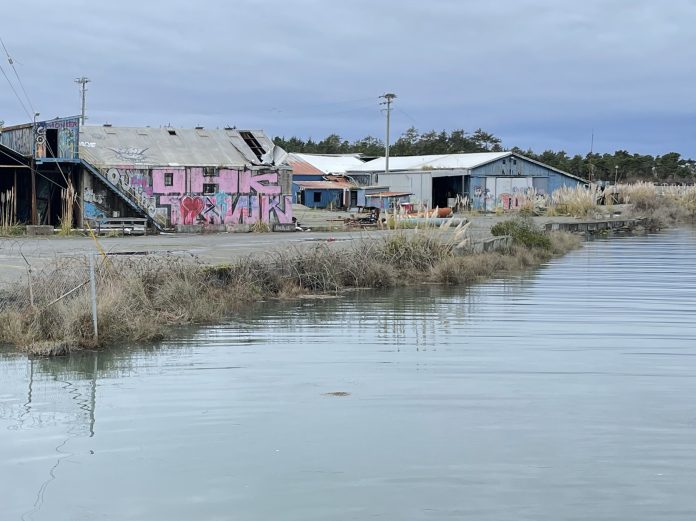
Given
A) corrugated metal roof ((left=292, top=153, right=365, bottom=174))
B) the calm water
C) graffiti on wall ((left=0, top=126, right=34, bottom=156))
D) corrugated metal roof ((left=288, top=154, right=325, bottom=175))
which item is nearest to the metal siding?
corrugated metal roof ((left=288, top=154, right=325, bottom=175))

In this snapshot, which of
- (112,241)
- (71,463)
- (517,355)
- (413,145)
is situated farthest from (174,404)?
(413,145)

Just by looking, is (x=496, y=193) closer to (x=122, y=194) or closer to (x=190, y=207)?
(x=190, y=207)

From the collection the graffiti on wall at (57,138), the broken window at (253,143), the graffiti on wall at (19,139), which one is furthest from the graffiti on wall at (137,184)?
the broken window at (253,143)

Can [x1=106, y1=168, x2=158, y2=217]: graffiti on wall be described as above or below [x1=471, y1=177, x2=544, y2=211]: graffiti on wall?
below

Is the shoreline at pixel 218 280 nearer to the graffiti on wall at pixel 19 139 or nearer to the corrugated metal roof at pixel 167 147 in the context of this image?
the corrugated metal roof at pixel 167 147

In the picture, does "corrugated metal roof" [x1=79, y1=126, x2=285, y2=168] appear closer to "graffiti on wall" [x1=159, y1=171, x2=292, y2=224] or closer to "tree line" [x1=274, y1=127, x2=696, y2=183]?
"graffiti on wall" [x1=159, y1=171, x2=292, y2=224]

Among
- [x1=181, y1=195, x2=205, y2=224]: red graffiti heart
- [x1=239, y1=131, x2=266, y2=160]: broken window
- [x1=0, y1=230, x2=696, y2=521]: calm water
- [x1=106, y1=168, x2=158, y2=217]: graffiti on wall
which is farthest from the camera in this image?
[x1=239, y1=131, x2=266, y2=160]: broken window

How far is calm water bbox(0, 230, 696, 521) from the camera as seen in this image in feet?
27.2

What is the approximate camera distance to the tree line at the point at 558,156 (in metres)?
111

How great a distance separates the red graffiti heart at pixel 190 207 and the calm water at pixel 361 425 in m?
22.9

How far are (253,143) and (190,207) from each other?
620 cm

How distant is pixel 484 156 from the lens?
7381cm

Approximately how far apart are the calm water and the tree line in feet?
303

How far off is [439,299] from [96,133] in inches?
930
